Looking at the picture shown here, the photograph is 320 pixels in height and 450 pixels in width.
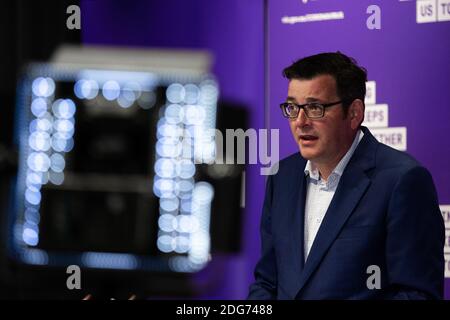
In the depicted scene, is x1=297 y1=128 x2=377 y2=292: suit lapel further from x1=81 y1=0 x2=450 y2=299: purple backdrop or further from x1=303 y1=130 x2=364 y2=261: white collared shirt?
x1=81 y1=0 x2=450 y2=299: purple backdrop

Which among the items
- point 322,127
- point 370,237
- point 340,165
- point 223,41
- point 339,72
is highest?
point 223,41

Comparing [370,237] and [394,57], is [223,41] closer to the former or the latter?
[394,57]

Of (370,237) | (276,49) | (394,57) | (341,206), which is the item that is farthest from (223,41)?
(370,237)

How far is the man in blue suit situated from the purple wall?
67mm

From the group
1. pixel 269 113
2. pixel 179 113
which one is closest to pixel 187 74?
pixel 179 113

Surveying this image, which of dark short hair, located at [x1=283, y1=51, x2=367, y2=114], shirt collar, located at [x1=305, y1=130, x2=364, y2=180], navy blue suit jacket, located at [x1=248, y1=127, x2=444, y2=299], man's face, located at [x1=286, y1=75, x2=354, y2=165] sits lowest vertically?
navy blue suit jacket, located at [x1=248, y1=127, x2=444, y2=299]

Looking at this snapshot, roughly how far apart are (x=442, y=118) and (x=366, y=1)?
1.46 feet

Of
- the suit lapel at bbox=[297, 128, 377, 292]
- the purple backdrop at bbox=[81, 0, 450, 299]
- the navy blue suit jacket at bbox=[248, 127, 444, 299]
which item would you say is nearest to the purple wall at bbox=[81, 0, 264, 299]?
the purple backdrop at bbox=[81, 0, 450, 299]

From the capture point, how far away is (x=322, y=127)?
2064 mm

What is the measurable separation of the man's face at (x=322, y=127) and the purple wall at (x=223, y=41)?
0.57ft

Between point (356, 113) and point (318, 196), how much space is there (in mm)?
282

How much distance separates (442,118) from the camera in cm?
206

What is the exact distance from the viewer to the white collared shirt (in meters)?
2.06

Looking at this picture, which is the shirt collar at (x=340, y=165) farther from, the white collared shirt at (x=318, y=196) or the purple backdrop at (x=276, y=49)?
the purple backdrop at (x=276, y=49)
